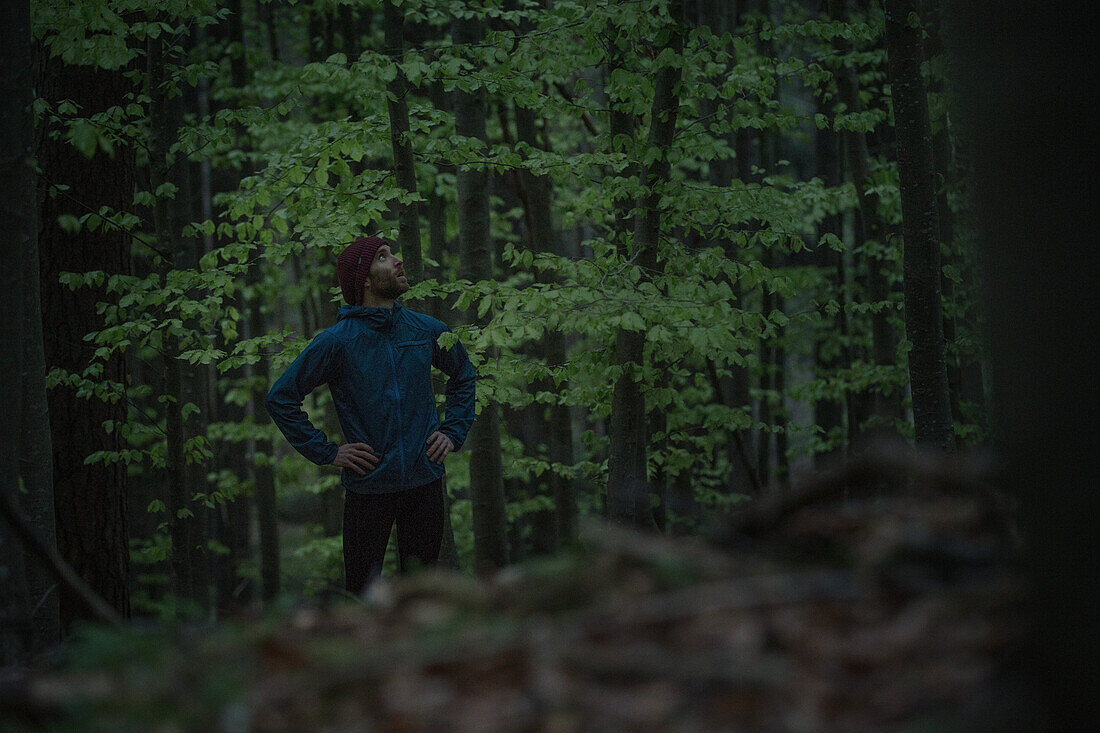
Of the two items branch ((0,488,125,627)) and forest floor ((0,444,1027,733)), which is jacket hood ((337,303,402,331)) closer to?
branch ((0,488,125,627))

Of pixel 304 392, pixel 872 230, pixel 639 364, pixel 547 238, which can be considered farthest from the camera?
pixel 872 230

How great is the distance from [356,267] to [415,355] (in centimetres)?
67

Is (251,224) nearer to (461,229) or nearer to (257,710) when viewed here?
(461,229)

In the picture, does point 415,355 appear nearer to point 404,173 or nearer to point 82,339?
point 404,173

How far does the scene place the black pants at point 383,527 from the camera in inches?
207

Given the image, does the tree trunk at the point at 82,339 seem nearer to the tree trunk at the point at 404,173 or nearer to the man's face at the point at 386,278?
the tree trunk at the point at 404,173

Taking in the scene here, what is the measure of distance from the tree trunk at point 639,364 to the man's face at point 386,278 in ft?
6.02

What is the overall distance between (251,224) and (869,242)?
6.29 metres

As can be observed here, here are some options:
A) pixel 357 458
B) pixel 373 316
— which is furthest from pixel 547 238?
pixel 357 458

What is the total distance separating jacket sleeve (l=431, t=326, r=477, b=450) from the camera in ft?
18.7

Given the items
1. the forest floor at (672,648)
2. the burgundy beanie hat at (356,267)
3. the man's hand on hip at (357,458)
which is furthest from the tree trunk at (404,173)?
the forest floor at (672,648)

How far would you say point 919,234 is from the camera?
5684 mm

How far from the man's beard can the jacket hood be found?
116 mm

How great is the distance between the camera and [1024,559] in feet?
5.43
